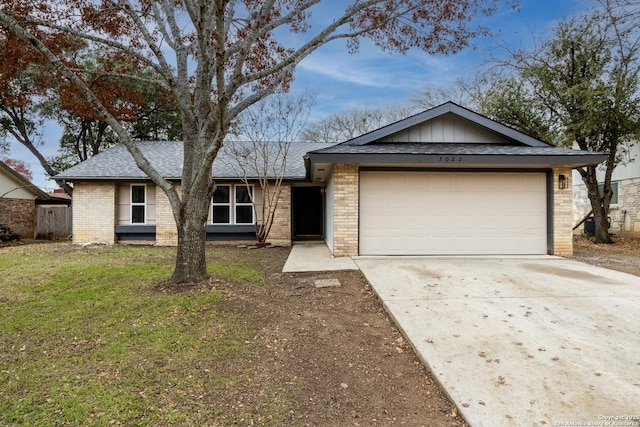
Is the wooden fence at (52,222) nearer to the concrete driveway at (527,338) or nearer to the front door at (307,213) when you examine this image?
the front door at (307,213)

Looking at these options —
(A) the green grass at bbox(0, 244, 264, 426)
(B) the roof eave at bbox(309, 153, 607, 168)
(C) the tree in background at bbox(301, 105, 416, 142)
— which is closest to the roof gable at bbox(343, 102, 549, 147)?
(B) the roof eave at bbox(309, 153, 607, 168)

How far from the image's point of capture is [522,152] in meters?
8.05

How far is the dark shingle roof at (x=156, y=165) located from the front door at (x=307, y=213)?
143 cm

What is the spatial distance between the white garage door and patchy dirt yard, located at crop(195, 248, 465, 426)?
3447 millimetres

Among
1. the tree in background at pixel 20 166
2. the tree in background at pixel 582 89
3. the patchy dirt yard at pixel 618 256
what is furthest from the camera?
the tree in background at pixel 20 166

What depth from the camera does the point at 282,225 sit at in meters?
12.8

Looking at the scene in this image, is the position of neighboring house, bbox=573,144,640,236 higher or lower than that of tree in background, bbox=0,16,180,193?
lower

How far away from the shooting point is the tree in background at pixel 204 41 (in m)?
5.43

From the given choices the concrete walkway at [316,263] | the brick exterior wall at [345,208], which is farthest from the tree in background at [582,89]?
the concrete walkway at [316,263]

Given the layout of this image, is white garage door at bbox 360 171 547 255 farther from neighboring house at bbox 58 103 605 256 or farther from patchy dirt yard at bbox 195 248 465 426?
patchy dirt yard at bbox 195 248 465 426

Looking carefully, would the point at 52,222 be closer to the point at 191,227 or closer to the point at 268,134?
the point at 268,134

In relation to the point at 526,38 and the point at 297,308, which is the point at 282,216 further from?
the point at 526,38

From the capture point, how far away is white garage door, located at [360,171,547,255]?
28.0 ft

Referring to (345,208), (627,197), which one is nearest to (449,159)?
(345,208)
